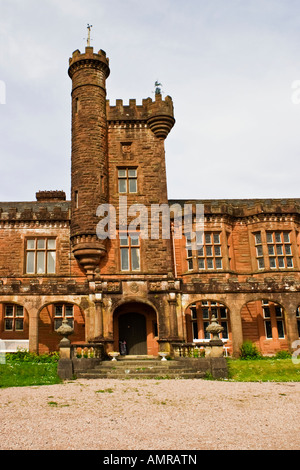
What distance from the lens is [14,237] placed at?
24.0m

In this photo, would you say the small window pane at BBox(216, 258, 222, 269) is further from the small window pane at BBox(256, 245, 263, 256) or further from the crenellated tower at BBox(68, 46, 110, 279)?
the crenellated tower at BBox(68, 46, 110, 279)

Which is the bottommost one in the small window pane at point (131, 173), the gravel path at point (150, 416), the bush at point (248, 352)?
the gravel path at point (150, 416)

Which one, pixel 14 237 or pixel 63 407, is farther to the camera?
pixel 14 237

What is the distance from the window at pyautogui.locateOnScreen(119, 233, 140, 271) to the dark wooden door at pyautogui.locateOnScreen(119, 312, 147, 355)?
254 cm

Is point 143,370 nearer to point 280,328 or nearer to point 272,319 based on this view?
point 272,319

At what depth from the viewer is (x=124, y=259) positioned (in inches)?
915

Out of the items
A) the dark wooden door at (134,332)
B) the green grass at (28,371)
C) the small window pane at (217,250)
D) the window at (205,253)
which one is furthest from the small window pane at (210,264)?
the green grass at (28,371)

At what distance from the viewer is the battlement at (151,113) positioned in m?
24.8

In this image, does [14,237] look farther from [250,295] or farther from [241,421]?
[241,421]

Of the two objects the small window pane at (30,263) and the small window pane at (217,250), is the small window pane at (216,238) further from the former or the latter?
the small window pane at (30,263)

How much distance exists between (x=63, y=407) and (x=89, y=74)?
19714mm

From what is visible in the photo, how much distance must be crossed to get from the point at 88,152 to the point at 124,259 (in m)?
6.08

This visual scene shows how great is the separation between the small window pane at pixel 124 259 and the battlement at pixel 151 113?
6984mm
